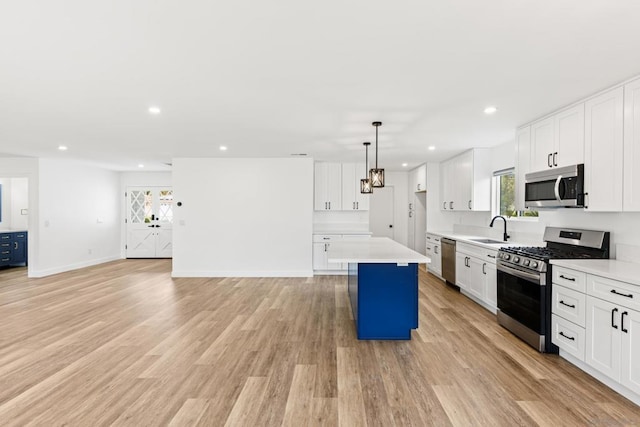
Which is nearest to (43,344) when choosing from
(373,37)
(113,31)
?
(113,31)

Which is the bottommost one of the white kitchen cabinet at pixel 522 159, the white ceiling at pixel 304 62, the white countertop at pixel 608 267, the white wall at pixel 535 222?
the white countertop at pixel 608 267

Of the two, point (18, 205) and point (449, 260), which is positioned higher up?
point (18, 205)

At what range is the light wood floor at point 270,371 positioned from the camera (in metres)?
2.14

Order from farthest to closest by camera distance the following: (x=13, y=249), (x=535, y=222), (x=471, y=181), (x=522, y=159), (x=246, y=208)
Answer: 1. (x=13, y=249)
2. (x=246, y=208)
3. (x=471, y=181)
4. (x=535, y=222)
5. (x=522, y=159)

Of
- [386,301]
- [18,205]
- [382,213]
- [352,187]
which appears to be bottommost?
[386,301]

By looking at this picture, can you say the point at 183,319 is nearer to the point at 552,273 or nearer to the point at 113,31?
the point at 113,31

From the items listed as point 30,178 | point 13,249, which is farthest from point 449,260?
point 13,249

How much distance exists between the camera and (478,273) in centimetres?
450

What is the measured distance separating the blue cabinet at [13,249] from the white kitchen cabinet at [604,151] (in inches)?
405

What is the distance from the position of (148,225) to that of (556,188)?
9.09 metres

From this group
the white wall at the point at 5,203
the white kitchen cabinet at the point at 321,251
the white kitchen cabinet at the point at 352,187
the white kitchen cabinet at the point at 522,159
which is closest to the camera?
the white kitchen cabinet at the point at 522,159

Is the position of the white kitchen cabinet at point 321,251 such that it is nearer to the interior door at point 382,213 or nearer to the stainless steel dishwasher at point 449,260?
the stainless steel dishwasher at point 449,260

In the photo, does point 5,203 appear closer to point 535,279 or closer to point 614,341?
point 535,279

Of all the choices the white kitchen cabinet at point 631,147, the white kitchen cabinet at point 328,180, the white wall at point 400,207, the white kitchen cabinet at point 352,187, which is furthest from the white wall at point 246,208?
the white kitchen cabinet at point 631,147
